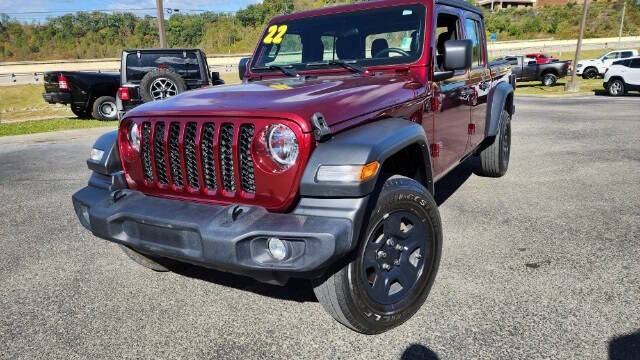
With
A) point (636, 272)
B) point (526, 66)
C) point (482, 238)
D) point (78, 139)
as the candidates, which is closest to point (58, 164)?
point (78, 139)

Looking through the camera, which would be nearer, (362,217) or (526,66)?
(362,217)

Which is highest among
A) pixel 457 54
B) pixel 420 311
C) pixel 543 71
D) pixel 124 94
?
pixel 457 54

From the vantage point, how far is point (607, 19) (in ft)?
208

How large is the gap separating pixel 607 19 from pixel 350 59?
245ft

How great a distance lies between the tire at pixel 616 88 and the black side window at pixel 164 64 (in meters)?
14.6

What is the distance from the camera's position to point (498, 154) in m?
5.34

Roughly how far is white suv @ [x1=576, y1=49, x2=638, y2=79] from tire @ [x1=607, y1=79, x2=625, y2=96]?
9.12 m

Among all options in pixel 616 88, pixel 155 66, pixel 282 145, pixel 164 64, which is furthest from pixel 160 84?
pixel 616 88

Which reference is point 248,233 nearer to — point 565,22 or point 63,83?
point 63,83

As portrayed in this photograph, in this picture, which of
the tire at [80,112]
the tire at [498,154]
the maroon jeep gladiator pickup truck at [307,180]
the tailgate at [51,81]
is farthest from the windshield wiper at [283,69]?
the tire at [80,112]

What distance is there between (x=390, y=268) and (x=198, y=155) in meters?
1.20

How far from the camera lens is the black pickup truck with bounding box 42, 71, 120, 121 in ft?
41.5

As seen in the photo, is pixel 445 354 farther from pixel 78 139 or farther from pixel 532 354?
pixel 78 139

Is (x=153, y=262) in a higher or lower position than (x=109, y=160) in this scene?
lower
